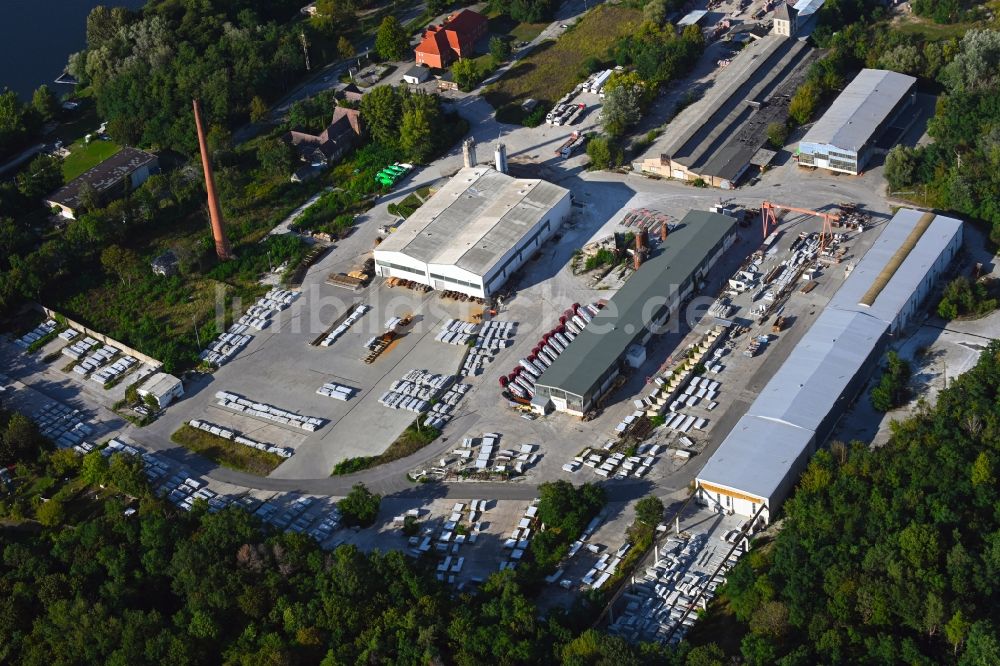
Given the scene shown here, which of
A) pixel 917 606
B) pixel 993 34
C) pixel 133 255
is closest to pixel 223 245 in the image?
pixel 133 255

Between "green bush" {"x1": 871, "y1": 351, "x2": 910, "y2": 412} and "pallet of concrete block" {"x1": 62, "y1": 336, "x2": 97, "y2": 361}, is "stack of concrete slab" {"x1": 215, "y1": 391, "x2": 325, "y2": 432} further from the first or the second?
"green bush" {"x1": 871, "y1": 351, "x2": 910, "y2": 412}

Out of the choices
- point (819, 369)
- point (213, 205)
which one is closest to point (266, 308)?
point (213, 205)

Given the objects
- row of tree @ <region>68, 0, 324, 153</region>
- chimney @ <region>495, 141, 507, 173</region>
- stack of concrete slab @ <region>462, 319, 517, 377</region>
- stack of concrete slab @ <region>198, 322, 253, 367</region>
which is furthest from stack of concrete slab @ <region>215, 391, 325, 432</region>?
row of tree @ <region>68, 0, 324, 153</region>

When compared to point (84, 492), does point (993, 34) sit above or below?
above

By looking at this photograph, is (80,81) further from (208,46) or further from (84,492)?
(84,492)

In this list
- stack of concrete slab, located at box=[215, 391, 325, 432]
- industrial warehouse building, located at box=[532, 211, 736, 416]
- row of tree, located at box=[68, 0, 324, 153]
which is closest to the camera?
industrial warehouse building, located at box=[532, 211, 736, 416]

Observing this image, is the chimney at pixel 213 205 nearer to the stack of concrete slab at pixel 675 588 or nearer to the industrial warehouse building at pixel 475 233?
the industrial warehouse building at pixel 475 233
